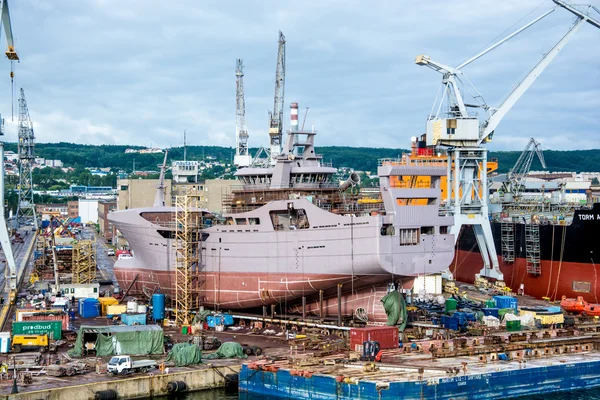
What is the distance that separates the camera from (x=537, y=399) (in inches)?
1139

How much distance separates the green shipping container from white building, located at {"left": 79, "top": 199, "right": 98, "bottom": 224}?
115m

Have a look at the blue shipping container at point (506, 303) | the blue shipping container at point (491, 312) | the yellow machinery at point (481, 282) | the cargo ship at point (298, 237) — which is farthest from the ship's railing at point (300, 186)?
the yellow machinery at point (481, 282)

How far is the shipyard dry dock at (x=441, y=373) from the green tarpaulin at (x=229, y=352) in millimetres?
2371

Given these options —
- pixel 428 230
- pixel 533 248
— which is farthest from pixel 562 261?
pixel 428 230

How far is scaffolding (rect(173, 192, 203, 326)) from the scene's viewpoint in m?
39.2

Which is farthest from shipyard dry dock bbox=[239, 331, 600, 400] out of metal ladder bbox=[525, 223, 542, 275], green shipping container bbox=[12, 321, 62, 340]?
metal ladder bbox=[525, 223, 542, 275]

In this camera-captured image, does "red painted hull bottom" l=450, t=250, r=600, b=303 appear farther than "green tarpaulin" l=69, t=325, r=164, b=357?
Yes

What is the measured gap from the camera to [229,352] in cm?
3162

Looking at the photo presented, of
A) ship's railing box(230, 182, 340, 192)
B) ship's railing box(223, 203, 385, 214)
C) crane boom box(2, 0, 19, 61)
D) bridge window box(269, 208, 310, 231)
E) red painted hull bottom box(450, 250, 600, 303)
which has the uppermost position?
crane boom box(2, 0, 19, 61)

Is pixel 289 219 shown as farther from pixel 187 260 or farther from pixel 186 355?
pixel 186 355

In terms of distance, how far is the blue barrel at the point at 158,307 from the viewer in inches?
1570

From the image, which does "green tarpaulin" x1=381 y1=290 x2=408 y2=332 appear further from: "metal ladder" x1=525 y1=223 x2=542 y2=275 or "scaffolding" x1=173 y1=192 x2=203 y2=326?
"metal ladder" x1=525 y1=223 x2=542 y2=275

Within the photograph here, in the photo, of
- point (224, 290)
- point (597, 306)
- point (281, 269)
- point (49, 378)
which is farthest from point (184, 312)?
point (597, 306)

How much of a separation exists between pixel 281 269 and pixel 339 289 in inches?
130
